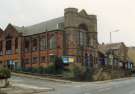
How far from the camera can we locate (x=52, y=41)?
7306 centimetres

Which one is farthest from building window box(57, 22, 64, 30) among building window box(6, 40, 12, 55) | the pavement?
the pavement

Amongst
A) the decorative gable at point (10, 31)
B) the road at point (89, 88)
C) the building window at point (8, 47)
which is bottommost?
the road at point (89, 88)

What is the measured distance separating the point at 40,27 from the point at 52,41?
8471 millimetres

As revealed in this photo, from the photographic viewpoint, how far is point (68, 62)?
67.8 meters

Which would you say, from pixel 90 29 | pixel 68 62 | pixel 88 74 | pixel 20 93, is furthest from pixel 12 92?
pixel 90 29

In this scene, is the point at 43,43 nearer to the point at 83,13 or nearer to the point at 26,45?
the point at 26,45

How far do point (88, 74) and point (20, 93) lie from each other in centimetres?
3245

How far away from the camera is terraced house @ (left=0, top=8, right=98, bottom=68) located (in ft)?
233

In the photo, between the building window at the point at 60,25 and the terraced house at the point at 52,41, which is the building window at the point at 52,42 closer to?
the terraced house at the point at 52,41

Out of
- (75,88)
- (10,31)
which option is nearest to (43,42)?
(10,31)

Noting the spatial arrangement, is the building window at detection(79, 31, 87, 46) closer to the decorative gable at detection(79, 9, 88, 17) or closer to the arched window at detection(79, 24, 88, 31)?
the arched window at detection(79, 24, 88, 31)

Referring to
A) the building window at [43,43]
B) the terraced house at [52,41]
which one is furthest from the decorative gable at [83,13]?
the building window at [43,43]

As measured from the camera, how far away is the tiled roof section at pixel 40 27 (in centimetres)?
7497

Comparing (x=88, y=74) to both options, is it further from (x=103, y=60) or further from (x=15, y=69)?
(x=103, y=60)
